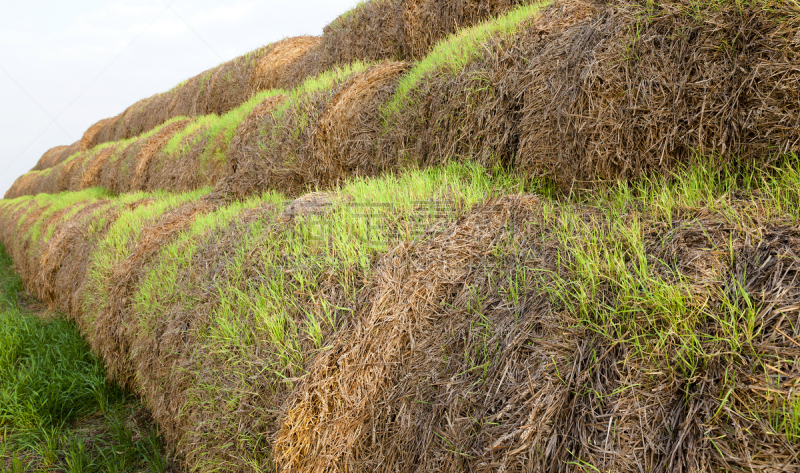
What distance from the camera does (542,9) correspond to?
362 cm

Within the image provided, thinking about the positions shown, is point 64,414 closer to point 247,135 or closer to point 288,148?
point 288,148

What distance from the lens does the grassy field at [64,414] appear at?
3205 mm

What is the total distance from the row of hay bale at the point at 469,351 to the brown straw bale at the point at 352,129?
4.17ft

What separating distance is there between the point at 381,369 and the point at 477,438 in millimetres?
608

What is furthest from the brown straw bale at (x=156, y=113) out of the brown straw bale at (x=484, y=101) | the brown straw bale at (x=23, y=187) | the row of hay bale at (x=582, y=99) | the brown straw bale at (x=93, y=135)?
the brown straw bale at (x=484, y=101)

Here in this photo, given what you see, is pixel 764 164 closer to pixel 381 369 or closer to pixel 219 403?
pixel 381 369

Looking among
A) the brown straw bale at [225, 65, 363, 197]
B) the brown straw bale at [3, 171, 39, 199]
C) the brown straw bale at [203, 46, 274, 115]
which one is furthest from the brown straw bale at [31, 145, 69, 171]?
the brown straw bale at [225, 65, 363, 197]

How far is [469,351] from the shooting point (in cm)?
189

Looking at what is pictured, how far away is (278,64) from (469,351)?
8.55 meters

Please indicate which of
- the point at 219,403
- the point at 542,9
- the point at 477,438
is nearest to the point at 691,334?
the point at 477,438

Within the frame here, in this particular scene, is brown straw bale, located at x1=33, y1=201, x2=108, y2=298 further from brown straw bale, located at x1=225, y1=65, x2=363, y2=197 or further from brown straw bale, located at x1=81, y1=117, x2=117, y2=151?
brown straw bale, located at x1=81, y1=117, x2=117, y2=151

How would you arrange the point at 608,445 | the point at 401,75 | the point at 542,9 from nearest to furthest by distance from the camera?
the point at 608,445 → the point at 542,9 → the point at 401,75

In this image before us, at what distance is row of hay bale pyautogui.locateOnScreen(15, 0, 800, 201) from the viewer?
→ 2.17 metres

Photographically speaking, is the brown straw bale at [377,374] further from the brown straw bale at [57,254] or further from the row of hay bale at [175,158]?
the brown straw bale at [57,254]
